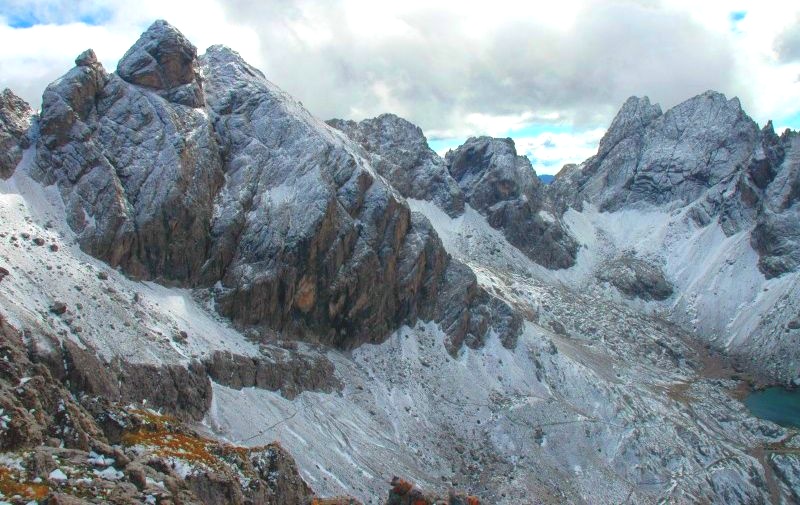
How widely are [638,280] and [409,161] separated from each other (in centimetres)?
6824

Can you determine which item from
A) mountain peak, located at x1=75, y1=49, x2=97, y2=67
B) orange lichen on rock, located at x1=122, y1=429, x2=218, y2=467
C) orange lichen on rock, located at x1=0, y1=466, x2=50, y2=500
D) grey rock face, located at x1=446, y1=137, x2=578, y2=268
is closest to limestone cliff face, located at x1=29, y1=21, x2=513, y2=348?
mountain peak, located at x1=75, y1=49, x2=97, y2=67

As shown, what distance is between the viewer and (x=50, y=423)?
3341 cm

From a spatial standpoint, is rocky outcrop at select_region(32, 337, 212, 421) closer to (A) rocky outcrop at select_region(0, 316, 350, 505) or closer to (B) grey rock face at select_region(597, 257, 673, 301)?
(A) rocky outcrop at select_region(0, 316, 350, 505)

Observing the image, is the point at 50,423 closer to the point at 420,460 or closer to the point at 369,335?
the point at 420,460

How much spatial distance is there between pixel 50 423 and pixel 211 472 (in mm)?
9108

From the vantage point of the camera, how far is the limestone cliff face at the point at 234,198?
82125mm

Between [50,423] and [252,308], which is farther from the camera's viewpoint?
[252,308]

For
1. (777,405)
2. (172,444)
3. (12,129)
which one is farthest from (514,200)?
(172,444)

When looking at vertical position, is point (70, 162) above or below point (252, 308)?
above

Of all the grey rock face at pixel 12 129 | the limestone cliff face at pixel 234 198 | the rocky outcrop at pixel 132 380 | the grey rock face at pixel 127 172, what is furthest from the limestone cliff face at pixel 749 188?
the grey rock face at pixel 12 129

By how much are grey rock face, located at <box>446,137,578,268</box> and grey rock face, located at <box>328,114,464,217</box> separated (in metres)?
9.21

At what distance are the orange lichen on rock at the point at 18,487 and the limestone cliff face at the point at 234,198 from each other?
5522 cm

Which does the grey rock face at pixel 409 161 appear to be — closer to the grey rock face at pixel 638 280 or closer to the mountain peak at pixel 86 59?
the grey rock face at pixel 638 280

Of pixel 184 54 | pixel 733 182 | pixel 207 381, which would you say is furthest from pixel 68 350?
pixel 733 182
